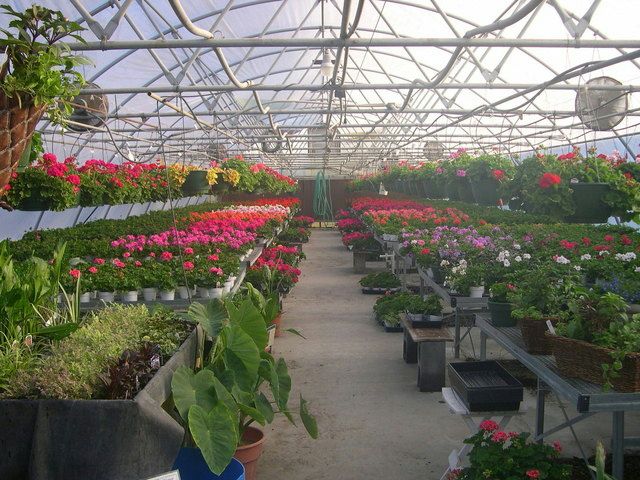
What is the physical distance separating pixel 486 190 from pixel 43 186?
15.7ft

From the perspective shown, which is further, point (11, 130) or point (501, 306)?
point (501, 306)

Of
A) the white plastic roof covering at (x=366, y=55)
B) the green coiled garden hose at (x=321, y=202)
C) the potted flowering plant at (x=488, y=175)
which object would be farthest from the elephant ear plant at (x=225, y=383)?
the green coiled garden hose at (x=321, y=202)

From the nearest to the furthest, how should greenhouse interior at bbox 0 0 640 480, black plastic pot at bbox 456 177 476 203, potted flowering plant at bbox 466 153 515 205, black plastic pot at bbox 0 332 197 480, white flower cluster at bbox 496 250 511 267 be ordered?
black plastic pot at bbox 0 332 197 480
greenhouse interior at bbox 0 0 640 480
white flower cluster at bbox 496 250 511 267
potted flowering plant at bbox 466 153 515 205
black plastic pot at bbox 456 177 476 203

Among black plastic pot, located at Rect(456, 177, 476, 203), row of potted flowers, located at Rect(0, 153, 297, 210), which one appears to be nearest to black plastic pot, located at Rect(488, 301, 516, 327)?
row of potted flowers, located at Rect(0, 153, 297, 210)

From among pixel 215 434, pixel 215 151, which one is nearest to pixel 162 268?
pixel 215 434

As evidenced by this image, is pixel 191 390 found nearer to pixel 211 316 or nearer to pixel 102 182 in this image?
pixel 211 316

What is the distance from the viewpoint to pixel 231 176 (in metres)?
11.2

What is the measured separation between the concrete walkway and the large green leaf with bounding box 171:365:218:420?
5.40ft

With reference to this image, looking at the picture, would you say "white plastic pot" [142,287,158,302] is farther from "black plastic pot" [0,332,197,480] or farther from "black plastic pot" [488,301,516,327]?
"black plastic pot" [0,332,197,480]

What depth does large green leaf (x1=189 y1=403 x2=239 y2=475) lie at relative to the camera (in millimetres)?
2371

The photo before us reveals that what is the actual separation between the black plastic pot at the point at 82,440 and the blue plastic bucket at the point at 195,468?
0.71 metres

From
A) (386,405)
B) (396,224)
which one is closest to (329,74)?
(386,405)

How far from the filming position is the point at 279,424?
5.01 m

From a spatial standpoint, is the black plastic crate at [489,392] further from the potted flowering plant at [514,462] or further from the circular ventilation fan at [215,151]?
the circular ventilation fan at [215,151]
